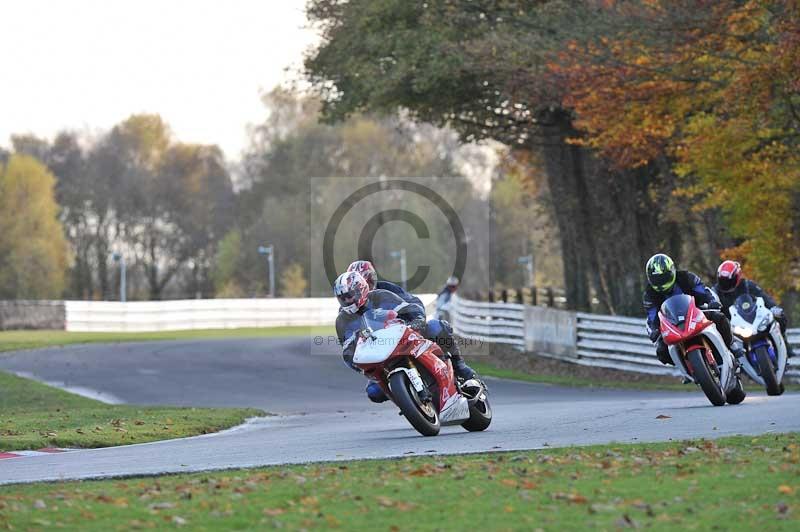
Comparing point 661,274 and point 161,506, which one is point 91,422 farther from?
point 161,506

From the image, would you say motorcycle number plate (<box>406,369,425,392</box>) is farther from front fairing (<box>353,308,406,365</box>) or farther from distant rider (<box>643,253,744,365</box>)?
distant rider (<box>643,253,744,365</box>)

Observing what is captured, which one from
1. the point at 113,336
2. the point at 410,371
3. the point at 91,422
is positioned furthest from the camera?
the point at 113,336

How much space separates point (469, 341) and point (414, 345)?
87.5 feet

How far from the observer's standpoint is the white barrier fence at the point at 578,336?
95.8 ft

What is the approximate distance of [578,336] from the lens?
31.6m

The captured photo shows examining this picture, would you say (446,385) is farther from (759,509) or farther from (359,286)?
(759,509)

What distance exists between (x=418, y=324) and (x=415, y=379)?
2.16 ft

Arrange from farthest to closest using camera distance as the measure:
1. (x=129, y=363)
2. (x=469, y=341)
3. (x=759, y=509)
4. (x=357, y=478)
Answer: (x=469, y=341) → (x=129, y=363) → (x=357, y=478) → (x=759, y=509)

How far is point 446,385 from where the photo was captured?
13445mm

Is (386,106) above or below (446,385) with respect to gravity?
above

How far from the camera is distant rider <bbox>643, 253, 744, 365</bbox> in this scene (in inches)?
612

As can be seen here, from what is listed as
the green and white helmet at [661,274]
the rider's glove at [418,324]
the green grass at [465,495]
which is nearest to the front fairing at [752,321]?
the green and white helmet at [661,274]

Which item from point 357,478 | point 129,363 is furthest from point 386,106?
point 357,478

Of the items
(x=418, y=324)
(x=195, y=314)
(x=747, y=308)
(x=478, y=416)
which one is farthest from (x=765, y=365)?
(x=195, y=314)
